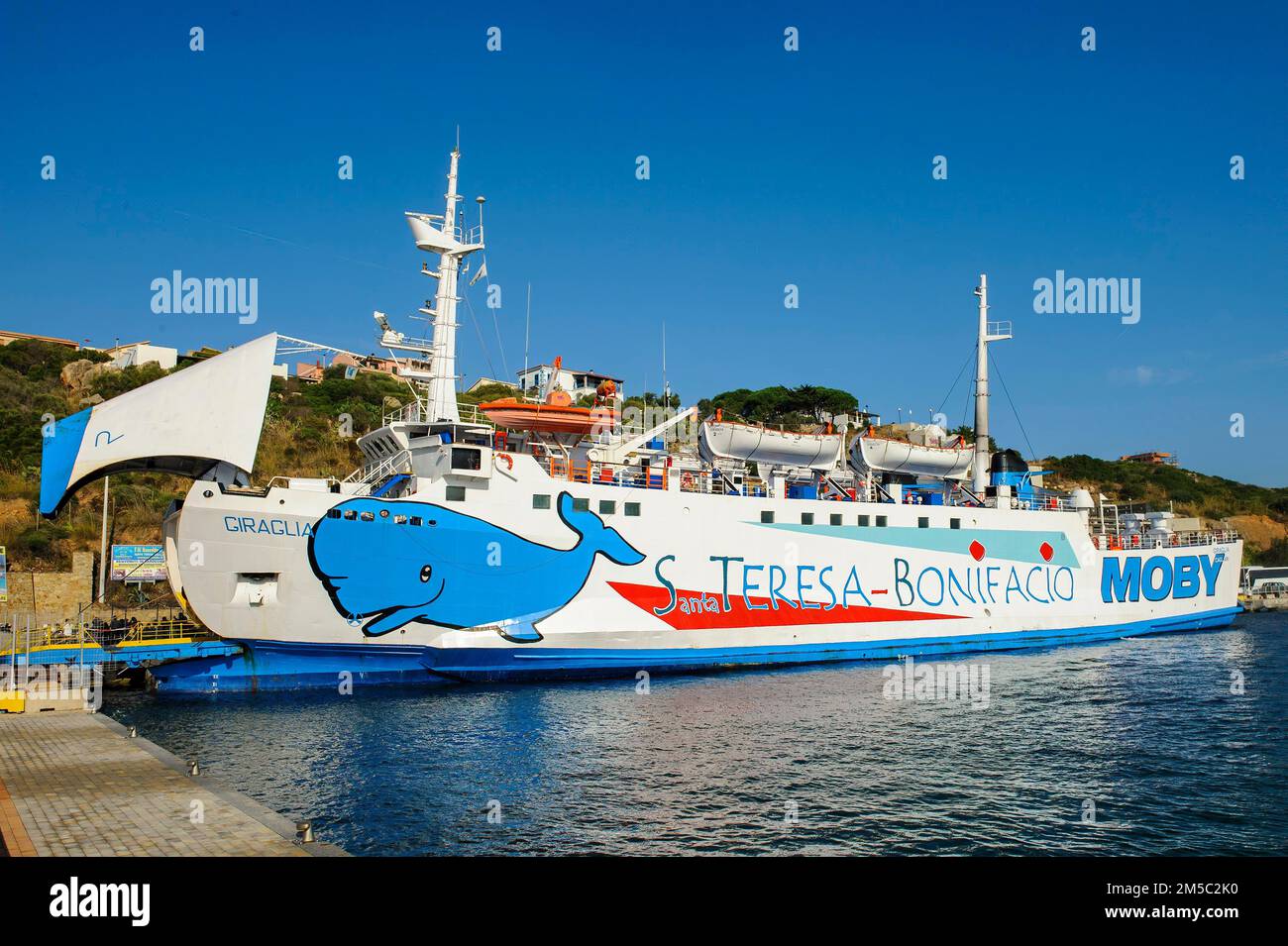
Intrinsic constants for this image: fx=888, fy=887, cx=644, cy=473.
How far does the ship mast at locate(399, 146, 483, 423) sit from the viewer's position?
26.2 metres

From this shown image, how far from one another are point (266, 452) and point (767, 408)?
42.8 m

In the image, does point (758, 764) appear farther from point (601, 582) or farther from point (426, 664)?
point (426, 664)

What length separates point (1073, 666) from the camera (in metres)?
27.5

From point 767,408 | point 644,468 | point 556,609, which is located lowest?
point 556,609

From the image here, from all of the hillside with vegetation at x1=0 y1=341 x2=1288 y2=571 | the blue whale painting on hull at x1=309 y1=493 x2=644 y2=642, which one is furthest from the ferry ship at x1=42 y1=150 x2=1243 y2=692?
the hillside with vegetation at x1=0 y1=341 x2=1288 y2=571

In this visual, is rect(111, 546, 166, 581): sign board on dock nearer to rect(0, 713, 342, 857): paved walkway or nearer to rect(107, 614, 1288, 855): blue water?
rect(107, 614, 1288, 855): blue water

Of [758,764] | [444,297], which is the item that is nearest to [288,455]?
[444,297]

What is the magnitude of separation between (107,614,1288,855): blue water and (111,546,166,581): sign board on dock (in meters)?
9.26

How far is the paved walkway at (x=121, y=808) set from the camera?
30.6 ft

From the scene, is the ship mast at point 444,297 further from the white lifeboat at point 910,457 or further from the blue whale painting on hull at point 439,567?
the white lifeboat at point 910,457

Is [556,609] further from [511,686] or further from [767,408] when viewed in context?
[767,408]

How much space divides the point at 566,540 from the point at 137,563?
57.2 feet

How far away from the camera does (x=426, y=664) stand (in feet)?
74.7
